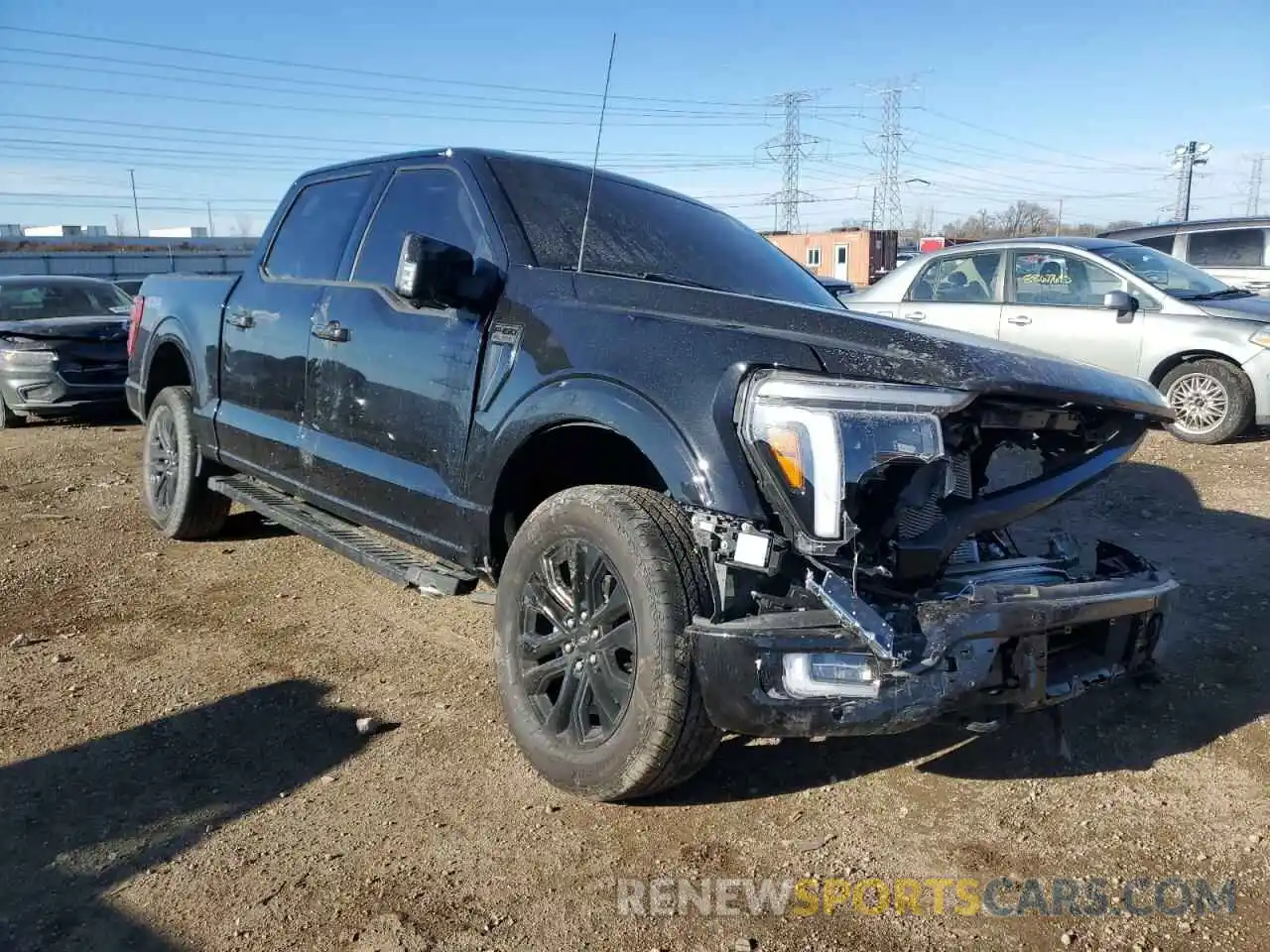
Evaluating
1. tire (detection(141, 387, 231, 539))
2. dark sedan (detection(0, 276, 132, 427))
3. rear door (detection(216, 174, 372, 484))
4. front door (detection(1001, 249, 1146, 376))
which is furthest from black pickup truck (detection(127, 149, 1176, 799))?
dark sedan (detection(0, 276, 132, 427))

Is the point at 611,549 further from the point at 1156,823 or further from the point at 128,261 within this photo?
the point at 128,261

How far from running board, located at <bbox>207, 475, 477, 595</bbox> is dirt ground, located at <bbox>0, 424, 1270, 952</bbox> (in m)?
0.45

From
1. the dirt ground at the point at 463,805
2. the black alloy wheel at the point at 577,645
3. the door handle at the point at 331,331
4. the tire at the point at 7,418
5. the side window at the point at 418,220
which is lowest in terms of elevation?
the dirt ground at the point at 463,805

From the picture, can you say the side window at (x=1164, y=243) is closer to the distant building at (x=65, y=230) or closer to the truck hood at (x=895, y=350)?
the truck hood at (x=895, y=350)

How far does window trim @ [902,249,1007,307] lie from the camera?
8.81 metres

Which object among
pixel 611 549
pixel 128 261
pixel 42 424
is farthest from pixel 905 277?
pixel 128 261

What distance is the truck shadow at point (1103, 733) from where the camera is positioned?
3.17 metres

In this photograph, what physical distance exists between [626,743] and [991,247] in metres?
7.46

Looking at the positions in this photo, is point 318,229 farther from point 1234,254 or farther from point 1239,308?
point 1234,254

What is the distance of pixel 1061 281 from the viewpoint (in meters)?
8.56

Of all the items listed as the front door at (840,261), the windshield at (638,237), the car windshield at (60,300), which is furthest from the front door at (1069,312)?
the front door at (840,261)

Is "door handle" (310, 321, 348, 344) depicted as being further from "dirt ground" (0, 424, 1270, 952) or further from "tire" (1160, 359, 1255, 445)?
"tire" (1160, 359, 1255, 445)

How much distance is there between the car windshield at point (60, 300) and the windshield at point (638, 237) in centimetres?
851

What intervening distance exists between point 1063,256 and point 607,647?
7.25 m
